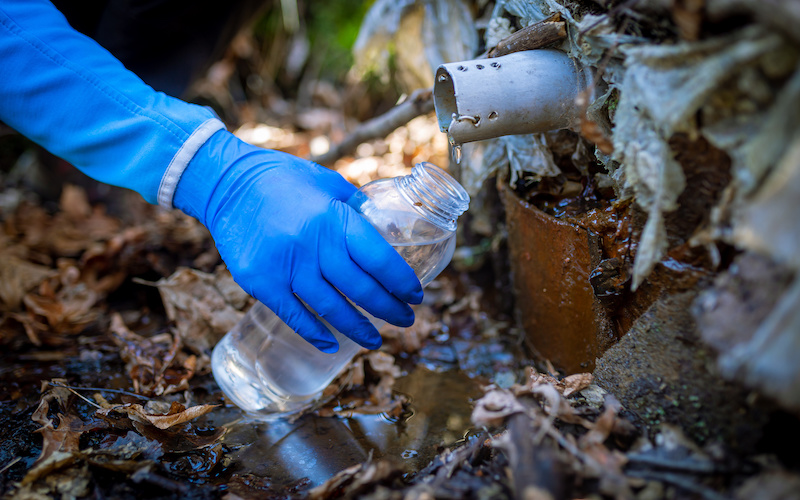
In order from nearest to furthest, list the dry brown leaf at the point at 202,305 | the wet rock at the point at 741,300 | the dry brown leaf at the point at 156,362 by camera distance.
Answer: the wet rock at the point at 741,300 < the dry brown leaf at the point at 156,362 < the dry brown leaf at the point at 202,305

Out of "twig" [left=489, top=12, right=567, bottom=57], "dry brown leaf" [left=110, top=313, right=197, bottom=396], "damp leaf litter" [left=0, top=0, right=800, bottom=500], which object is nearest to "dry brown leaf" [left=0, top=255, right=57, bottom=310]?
"damp leaf litter" [left=0, top=0, right=800, bottom=500]

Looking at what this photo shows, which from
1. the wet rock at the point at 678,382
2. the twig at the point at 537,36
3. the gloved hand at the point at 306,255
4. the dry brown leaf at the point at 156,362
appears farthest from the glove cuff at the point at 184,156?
the wet rock at the point at 678,382

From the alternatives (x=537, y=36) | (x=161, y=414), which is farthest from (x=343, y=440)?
(x=537, y=36)

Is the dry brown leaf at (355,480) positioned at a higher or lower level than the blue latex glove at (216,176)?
lower

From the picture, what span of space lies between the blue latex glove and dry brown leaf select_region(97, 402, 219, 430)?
43 centimetres

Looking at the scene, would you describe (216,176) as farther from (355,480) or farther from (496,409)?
(496,409)

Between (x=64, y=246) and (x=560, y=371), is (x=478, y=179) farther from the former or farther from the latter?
(x=64, y=246)

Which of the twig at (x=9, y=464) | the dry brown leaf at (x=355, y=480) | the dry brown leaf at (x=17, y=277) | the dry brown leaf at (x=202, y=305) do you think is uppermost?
the dry brown leaf at (x=355, y=480)

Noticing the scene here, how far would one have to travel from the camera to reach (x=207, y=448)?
151 centimetres

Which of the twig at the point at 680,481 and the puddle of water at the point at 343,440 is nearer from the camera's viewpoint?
the twig at the point at 680,481

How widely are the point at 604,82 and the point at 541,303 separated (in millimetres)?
805

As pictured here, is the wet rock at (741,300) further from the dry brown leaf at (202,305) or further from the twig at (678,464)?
the dry brown leaf at (202,305)

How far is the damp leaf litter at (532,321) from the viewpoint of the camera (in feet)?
3.01

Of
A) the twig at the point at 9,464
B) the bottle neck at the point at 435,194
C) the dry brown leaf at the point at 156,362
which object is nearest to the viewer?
the twig at the point at 9,464
